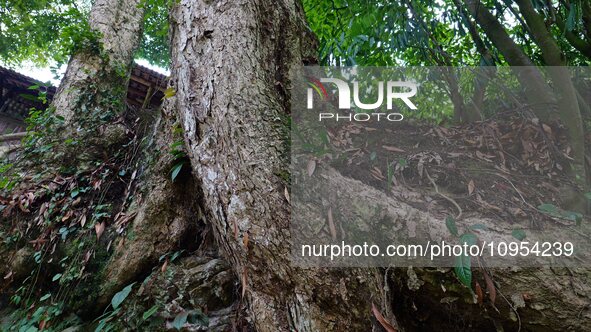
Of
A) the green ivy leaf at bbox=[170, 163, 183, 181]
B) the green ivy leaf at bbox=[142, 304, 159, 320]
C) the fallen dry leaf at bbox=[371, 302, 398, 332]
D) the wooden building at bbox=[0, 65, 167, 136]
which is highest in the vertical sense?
the wooden building at bbox=[0, 65, 167, 136]

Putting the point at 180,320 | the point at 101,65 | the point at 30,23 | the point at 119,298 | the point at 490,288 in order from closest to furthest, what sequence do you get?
the point at 490,288 < the point at 180,320 < the point at 119,298 < the point at 101,65 < the point at 30,23

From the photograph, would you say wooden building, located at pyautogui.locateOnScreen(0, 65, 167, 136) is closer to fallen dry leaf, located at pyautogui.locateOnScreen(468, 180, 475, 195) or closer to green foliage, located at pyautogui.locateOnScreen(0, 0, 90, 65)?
green foliage, located at pyautogui.locateOnScreen(0, 0, 90, 65)

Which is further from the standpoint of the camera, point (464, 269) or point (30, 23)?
point (30, 23)

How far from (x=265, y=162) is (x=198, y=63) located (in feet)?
2.44

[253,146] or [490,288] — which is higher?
[253,146]

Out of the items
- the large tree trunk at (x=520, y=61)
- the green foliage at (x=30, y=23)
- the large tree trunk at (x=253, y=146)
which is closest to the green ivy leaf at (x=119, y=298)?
the large tree trunk at (x=253, y=146)

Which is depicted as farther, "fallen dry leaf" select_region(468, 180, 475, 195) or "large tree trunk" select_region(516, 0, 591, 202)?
"large tree trunk" select_region(516, 0, 591, 202)

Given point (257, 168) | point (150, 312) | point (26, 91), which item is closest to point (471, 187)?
point (257, 168)

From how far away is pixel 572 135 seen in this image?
6.84 feet

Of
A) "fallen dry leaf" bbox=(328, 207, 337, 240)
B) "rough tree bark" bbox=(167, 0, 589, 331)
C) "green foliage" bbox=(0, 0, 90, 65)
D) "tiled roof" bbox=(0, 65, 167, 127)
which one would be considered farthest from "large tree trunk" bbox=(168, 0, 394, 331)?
"green foliage" bbox=(0, 0, 90, 65)

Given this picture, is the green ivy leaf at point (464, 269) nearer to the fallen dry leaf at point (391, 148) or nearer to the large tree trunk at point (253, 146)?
the large tree trunk at point (253, 146)

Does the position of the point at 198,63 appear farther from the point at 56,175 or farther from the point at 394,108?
the point at 394,108

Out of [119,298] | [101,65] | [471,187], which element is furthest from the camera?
[101,65]

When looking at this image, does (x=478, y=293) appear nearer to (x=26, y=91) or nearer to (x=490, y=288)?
(x=490, y=288)
